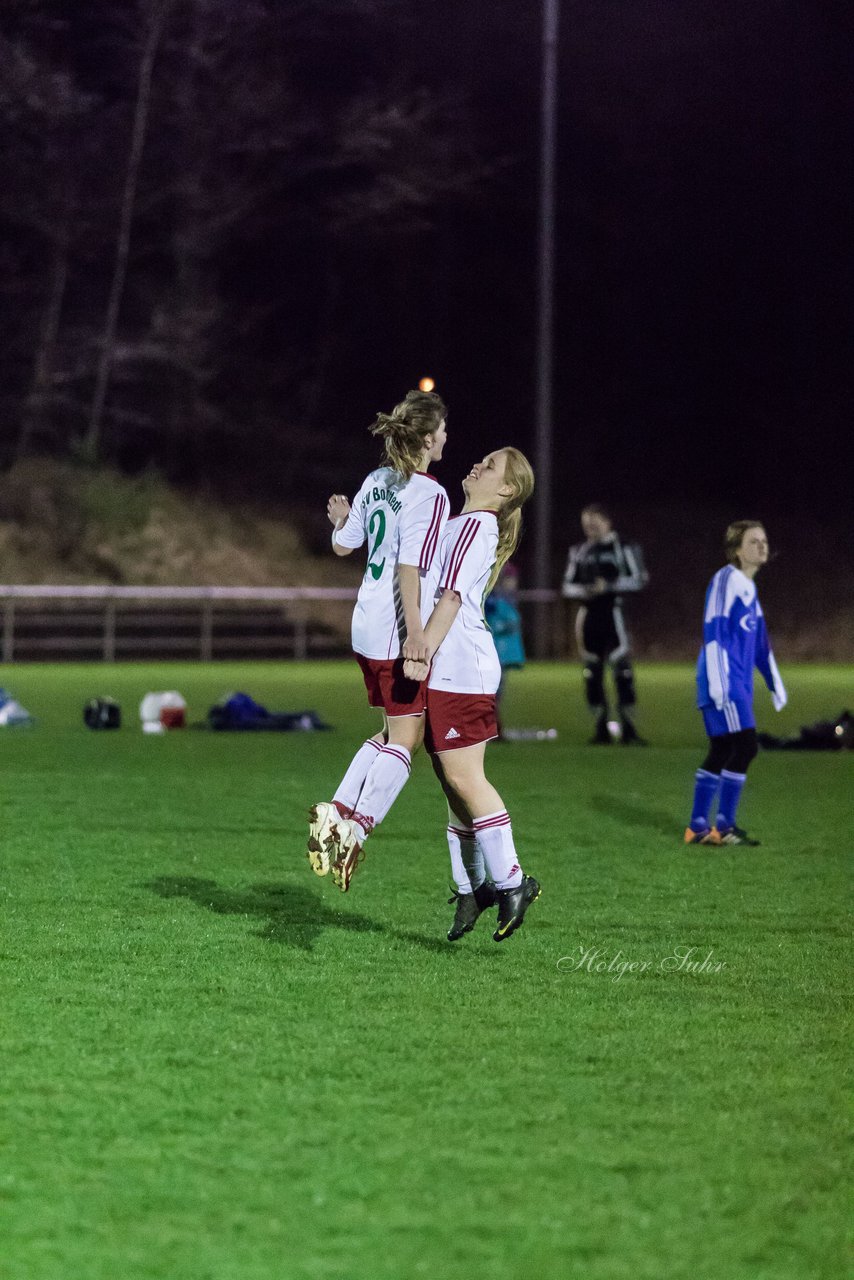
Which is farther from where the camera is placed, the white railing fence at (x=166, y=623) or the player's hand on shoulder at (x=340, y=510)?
the white railing fence at (x=166, y=623)

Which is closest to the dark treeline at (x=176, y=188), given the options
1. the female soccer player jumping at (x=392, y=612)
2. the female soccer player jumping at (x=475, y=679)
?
the female soccer player jumping at (x=392, y=612)

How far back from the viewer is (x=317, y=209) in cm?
3762

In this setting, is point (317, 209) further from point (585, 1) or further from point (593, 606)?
point (593, 606)

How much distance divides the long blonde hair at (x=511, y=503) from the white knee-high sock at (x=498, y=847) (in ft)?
2.60

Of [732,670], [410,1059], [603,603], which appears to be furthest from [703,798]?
[603,603]

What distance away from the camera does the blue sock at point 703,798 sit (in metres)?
9.22

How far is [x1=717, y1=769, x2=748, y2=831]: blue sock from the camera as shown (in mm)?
9109

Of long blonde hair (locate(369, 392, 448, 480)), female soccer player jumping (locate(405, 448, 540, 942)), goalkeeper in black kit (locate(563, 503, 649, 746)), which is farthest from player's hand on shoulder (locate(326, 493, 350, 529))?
goalkeeper in black kit (locate(563, 503, 649, 746))

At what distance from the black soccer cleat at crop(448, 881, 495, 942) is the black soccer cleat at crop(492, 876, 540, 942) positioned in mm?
259

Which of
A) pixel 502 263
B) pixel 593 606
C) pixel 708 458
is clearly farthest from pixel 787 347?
pixel 593 606

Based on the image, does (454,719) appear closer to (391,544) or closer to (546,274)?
(391,544)

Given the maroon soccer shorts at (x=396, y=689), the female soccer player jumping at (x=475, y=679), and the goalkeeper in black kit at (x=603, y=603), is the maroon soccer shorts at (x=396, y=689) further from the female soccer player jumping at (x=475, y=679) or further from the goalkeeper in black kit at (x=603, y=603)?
the goalkeeper in black kit at (x=603, y=603)

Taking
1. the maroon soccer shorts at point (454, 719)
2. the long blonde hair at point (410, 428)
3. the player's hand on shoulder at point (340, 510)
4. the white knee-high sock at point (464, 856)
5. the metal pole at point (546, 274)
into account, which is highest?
the metal pole at point (546, 274)

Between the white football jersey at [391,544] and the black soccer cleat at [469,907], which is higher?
the white football jersey at [391,544]
